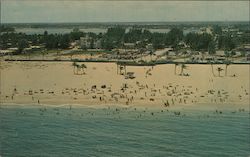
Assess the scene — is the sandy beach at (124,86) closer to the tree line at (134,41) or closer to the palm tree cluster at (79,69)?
the palm tree cluster at (79,69)

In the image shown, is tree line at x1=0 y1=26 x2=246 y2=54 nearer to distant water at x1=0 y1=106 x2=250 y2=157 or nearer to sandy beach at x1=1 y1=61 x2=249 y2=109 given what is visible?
sandy beach at x1=1 y1=61 x2=249 y2=109

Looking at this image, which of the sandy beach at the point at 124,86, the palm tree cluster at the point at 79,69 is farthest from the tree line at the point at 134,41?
the palm tree cluster at the point at 79,69

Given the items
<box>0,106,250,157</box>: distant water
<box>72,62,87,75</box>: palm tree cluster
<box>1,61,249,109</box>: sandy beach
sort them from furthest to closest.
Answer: <box>72,62,87,75</box>: palm tree cluster → <box>1,61,249,109</box>: sandy beach → <box>0,106,250,157</box>: distant water

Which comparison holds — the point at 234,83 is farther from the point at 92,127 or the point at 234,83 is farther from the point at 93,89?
the point at 92,127

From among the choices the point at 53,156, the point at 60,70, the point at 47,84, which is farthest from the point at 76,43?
the point at 53,156

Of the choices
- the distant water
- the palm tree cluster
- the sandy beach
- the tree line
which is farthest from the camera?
the tree line

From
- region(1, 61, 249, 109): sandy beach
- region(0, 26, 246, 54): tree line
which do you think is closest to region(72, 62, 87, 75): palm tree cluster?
region(1, 61, 249, 109): sandy beach

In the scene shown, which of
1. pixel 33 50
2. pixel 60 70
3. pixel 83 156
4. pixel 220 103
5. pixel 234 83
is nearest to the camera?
pixel 83 156
